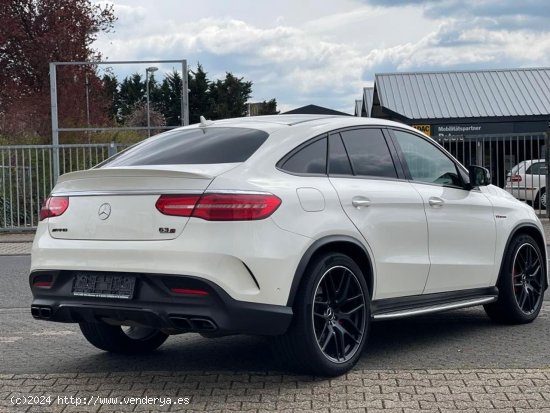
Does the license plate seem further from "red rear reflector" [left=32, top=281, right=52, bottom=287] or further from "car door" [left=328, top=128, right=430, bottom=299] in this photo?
"car door" [left=328, top=128, right=430, bottom=299]

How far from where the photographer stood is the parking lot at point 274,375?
5.05 metres

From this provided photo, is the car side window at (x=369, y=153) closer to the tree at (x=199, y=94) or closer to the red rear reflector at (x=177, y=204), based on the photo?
the red rear reflector at (x=177, y=204)

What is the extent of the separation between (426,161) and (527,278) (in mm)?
1536

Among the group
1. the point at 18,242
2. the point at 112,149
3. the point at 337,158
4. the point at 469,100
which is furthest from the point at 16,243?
the point at 469,100

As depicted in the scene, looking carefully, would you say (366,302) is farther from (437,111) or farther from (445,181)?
(437,111)

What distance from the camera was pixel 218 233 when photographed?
16.7 feet

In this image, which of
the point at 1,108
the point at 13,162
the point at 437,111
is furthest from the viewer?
the point at 437,111

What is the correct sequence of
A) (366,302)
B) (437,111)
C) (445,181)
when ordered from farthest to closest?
(437,111), (445,181), (366,302)

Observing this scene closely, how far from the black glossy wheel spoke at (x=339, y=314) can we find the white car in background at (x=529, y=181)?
14.9 meters

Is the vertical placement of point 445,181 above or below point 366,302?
above

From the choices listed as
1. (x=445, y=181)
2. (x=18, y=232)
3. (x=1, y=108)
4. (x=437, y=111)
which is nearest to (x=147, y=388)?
(x=445, y=181)

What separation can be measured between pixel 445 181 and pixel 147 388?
2.87 meters

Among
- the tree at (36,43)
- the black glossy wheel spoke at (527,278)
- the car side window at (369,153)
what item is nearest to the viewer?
the car side window at (369,153)

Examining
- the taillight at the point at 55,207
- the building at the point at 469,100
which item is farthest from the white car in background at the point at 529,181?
the taillight at the point at 55,207
